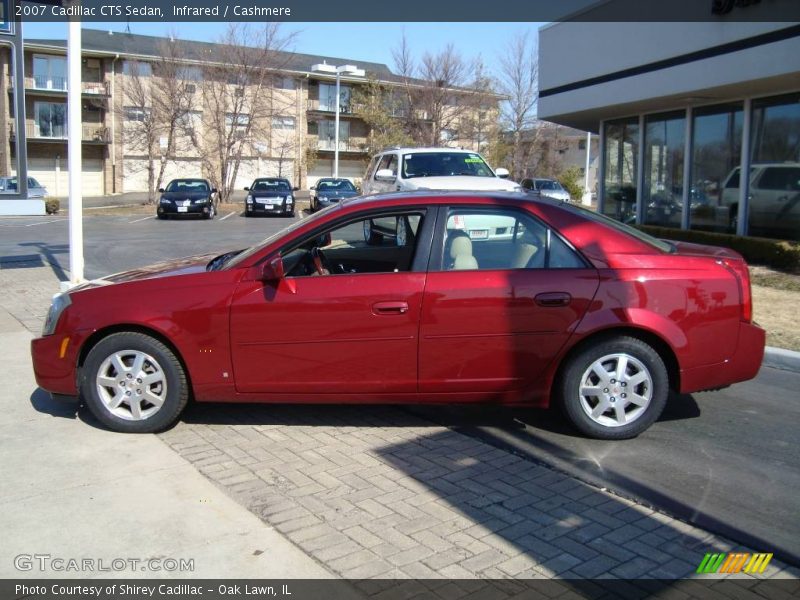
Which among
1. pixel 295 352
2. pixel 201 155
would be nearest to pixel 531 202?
pixel 295 352

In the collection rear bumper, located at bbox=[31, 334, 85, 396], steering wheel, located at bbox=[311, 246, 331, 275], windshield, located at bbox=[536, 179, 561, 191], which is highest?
windshield, located at bbox=[536, 179, 561, 191]

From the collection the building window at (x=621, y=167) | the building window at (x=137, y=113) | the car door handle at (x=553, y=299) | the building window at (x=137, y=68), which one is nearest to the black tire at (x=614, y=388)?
the car door handle at (x=553, y=299)

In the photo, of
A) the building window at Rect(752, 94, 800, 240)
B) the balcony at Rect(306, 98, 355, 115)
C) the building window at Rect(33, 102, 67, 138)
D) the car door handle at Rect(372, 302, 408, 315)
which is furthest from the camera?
the balcony at Rect(306, 98, 355, 115)

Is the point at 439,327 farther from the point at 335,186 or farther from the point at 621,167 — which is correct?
the point at 335,186

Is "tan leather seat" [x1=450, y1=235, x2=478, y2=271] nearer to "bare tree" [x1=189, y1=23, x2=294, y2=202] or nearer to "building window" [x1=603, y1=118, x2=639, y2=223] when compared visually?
"building window" [x1=603, y1=118, x2=639, y2=223]

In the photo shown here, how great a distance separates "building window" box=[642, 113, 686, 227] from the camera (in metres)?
16.9

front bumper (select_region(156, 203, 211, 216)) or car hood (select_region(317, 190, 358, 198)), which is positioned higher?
car hood (select_region(317, 190, 358, 198))

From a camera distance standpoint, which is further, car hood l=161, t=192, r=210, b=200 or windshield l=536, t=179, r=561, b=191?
windshield l=536, t=179, r=561, b=191

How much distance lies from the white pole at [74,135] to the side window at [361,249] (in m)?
5.35

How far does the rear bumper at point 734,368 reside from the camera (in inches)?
204

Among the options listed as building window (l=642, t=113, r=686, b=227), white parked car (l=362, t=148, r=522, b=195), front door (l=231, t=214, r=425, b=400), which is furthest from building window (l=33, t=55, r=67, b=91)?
front door (l=231, t=214, r=425, b=400)

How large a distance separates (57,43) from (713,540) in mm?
54958

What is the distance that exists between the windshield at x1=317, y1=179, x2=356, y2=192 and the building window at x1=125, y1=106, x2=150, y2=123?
14528 millimetres

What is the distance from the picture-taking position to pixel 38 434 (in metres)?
5.27
